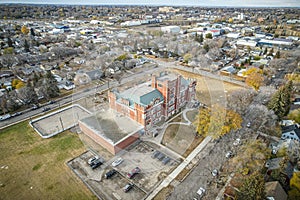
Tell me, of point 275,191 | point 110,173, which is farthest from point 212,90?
point 110,173

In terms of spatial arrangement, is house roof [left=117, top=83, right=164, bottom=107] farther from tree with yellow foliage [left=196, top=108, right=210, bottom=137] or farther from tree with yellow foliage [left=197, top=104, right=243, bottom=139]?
tree with yellow foliage [left=197, top=104, right=243, bottom=139]

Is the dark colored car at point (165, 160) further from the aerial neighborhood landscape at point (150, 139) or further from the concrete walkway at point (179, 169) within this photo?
the concrete walkway at point (179, 169)

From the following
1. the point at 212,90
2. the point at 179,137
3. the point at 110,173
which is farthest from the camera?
the point at 212,90

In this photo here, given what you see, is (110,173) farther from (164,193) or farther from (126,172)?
(164,193)

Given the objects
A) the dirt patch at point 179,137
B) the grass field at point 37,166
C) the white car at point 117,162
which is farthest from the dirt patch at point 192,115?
the grass field at point 37,166

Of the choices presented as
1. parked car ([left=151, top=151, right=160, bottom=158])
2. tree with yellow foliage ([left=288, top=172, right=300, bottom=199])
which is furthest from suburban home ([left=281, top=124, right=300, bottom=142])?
parked car ([left=151, top=151, right=160, bottom=158])

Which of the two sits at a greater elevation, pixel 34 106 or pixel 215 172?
pixel 34 106
